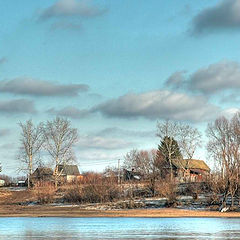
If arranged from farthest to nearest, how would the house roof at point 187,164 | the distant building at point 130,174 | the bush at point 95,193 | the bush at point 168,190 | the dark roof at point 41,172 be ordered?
the distant building at point 130,174
the house roof at point 187,164
the dark roof at point 41,172
the bush at point 95,193
the bush at point 168,190

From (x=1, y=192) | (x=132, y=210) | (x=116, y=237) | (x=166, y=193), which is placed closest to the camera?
(x=116, y=237)

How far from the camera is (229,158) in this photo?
63344 mm

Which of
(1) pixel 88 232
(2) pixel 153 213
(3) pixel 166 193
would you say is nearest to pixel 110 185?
(3) pixel 166 193

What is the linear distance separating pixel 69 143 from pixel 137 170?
39.4 metres

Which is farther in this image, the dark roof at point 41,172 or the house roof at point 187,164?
the house roof at point 187,164

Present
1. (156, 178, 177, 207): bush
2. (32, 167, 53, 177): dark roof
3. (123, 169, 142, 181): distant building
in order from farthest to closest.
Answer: (123, 169, 142, 181): distant building < (32, 167, 53, 177): dark roof < (156, 178, 177, 207): bush

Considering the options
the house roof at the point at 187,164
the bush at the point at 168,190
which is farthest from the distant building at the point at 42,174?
the bush at the point at 168,190

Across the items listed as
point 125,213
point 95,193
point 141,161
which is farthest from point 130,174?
point 125,213

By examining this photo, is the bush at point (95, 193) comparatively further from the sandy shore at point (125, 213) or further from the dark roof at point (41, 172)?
the dark roof at point (41, 172)

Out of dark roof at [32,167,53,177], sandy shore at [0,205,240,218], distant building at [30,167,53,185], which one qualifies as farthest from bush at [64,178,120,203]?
distant building at [30,167,53,185]

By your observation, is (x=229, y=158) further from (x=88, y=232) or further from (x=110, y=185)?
(x=88, y=232)

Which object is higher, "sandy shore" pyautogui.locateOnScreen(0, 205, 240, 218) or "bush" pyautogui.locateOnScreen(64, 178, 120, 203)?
"bush" pyautogui.locateOnScreen(64, 178, 120, 203)

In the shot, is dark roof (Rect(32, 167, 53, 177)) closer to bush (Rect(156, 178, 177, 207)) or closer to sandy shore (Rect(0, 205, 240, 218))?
bush (Rect(156, 178, 177, 207))

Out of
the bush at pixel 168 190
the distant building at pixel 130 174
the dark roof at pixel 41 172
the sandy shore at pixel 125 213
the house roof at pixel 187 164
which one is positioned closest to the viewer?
the sandy shore at pixel 125 213
